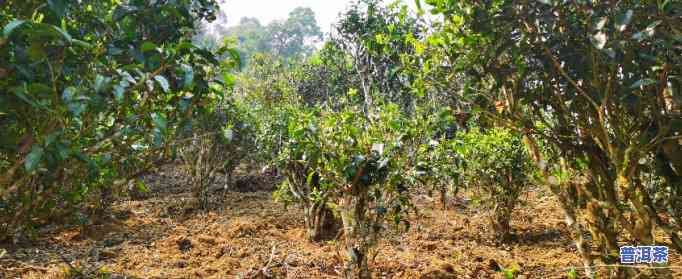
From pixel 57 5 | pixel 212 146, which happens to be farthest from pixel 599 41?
pixel 212 146

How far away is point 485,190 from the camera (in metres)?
5.71

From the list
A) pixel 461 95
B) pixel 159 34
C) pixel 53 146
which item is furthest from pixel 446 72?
pixel 53 146

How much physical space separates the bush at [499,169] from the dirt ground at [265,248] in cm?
42

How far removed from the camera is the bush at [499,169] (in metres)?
5.33

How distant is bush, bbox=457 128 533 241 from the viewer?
5.33 m

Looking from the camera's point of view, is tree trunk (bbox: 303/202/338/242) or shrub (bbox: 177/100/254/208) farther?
shrub (bbox: 177/100/254/208)

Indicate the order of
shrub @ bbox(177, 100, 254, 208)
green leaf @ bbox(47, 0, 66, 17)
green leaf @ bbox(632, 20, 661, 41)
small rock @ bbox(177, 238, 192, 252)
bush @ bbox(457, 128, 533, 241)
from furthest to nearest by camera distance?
shrub @ bbox(177, 100, 254, 208)
bush @ bbox(457, 128, 533, 241)
small rock @ bbox(177, 238, 192, 252)
green leaf @ bbox(632, 20, 661, 41)
green leaf @ bbox(47, 0, 66, 17)

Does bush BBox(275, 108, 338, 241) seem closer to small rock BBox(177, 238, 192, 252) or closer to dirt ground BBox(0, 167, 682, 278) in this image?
dirt ground BBox(0, 167, 682, 278)

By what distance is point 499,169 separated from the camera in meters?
5.41

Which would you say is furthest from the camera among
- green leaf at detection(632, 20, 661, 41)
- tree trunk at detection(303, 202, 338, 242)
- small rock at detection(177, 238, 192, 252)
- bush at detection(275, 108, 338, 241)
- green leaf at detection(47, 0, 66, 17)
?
tree trunk at detection(303, 202, 338, 242)

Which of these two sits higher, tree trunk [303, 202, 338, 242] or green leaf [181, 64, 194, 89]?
green leaf [181, 64, 194, 89]

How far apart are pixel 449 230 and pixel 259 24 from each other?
2369 inches

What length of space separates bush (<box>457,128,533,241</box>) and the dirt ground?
417 millimetres

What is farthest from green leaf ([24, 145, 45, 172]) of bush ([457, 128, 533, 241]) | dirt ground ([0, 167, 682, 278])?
bush ([457, 128, 533, 241])
